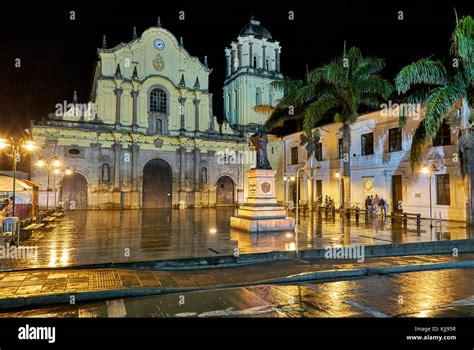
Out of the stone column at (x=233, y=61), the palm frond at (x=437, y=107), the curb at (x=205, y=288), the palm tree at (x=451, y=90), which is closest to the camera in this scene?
the curb at (x=205, y=288)

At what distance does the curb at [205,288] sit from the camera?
5352 mm

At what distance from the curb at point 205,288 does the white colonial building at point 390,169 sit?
7.72 meters

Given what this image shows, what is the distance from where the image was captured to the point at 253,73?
37156mm

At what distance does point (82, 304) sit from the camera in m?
5.46

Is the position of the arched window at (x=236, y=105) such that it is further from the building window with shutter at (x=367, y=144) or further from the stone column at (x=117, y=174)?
the building window with shutter at (x=367, y=144)

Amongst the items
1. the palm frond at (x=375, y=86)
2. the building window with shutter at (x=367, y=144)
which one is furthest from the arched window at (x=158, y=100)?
the palm frond at (x=375, y=86)

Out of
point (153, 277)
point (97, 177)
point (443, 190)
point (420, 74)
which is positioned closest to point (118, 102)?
point (97, 177)

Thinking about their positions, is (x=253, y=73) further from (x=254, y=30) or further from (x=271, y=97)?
(x=254, y=30)

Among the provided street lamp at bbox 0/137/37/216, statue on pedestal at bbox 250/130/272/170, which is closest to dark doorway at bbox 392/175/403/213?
statue on pedestal at bbox 250/130/272/170

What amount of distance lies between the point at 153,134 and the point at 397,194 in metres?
20.5

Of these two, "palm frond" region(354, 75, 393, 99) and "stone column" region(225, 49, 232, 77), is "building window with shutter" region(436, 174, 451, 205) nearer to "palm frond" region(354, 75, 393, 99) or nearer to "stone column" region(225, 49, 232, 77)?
"palm frond" region(354, 75, 393, 99)
